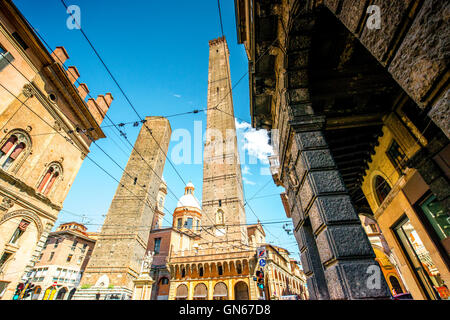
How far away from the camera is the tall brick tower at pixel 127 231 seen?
65.8 feet

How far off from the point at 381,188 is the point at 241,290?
57.9ft

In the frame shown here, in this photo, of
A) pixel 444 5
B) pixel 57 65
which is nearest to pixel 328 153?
pixel 444 5

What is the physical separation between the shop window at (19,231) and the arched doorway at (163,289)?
18.7 metres

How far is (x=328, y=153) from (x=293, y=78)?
1.64m

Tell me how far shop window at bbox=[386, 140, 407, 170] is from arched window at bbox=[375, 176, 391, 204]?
1.05m

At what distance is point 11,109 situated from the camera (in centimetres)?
1001

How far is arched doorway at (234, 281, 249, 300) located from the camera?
63.8ft

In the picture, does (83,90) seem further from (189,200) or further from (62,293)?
(62,293)

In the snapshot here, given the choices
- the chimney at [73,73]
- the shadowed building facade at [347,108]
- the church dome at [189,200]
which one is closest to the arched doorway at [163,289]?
the church dome at [189,200]

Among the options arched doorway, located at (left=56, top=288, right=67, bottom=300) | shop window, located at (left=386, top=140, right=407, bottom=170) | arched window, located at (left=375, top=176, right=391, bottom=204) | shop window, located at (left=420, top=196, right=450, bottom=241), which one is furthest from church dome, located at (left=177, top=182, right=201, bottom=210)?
shop window, located at (left=420, top=196, right=450, bottom=241)

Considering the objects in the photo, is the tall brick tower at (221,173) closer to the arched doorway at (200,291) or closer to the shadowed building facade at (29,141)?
the arched doorway at (200,291)

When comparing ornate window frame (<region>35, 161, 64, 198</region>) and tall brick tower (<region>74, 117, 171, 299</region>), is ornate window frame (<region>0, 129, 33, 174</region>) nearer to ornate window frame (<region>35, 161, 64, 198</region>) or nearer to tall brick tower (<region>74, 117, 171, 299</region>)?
ornate window frame (<region>35, 161, 64, 198</region>)

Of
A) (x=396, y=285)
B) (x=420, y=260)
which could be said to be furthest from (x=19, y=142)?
(x=396, y=285)
